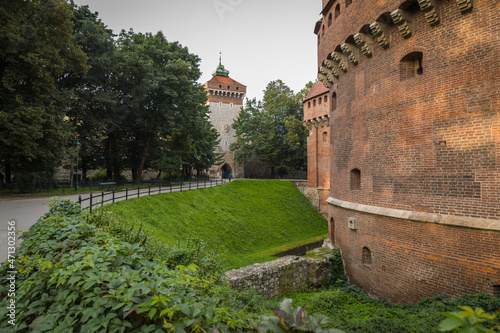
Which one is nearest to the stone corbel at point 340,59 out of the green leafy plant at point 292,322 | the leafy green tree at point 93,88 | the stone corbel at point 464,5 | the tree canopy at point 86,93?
the stone corbel at point 464,5

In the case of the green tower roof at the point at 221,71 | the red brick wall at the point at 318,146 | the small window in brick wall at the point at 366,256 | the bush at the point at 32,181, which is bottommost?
the small window in brick wall at the point at 366,256

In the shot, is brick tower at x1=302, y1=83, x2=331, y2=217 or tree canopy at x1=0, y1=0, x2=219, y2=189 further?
brick tower at x1=302, y1=83, x2=331, y2=217

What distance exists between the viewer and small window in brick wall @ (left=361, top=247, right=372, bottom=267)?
10625 millimetres

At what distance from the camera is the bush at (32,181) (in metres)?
19.2

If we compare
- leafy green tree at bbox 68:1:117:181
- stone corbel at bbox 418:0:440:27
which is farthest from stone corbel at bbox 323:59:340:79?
leafy green tree at bbox 68:1:117:181

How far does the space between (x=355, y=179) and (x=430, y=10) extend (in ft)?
20.4

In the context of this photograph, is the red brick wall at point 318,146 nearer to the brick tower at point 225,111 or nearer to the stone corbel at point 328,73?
the stone corbel at point 328,73

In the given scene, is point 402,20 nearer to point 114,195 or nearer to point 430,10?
point 430,10

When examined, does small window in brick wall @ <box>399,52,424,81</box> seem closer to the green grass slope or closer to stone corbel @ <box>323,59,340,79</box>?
stone corbel @ <box>323,59,340,79</box>

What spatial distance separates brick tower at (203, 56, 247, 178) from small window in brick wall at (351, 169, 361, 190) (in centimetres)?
3670

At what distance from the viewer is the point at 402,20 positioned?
8594 mm

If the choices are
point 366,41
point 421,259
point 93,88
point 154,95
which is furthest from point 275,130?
point 421,259

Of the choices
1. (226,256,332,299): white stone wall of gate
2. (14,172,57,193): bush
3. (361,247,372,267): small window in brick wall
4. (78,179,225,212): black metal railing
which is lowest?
(226,256,332,299): white stone wall of gate

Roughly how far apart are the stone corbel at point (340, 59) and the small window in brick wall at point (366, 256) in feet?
23.9
